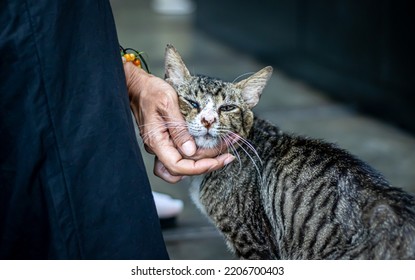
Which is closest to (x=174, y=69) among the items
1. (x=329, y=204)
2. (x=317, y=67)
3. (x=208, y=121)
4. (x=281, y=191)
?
(x=208, y=121)

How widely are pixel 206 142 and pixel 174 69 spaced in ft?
1.02

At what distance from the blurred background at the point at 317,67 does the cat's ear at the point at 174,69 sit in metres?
1.23

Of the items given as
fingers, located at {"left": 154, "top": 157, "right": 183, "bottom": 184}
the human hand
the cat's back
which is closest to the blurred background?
the cat's back

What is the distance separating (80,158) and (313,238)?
84 centimetres

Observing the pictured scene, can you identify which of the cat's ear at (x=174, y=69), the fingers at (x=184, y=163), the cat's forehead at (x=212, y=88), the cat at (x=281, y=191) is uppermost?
the cat's ear at (x=174, y=69)

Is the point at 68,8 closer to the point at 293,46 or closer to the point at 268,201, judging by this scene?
the point at 268,201

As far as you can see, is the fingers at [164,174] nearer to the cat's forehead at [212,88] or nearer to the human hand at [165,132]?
the human hand at [165,132]

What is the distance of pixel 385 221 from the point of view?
2152 mm

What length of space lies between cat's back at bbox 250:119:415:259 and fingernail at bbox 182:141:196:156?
376 mm

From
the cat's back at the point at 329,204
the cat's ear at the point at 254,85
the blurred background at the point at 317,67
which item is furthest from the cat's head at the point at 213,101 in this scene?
the blurred background at the point at 317,67

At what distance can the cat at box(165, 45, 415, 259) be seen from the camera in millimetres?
2201

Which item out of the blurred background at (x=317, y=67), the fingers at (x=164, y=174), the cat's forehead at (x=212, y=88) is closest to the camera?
the fingers at (x=164, y=174)

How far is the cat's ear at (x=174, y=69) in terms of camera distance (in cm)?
266

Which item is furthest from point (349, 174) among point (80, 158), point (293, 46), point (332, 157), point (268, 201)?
point (293, 46)
